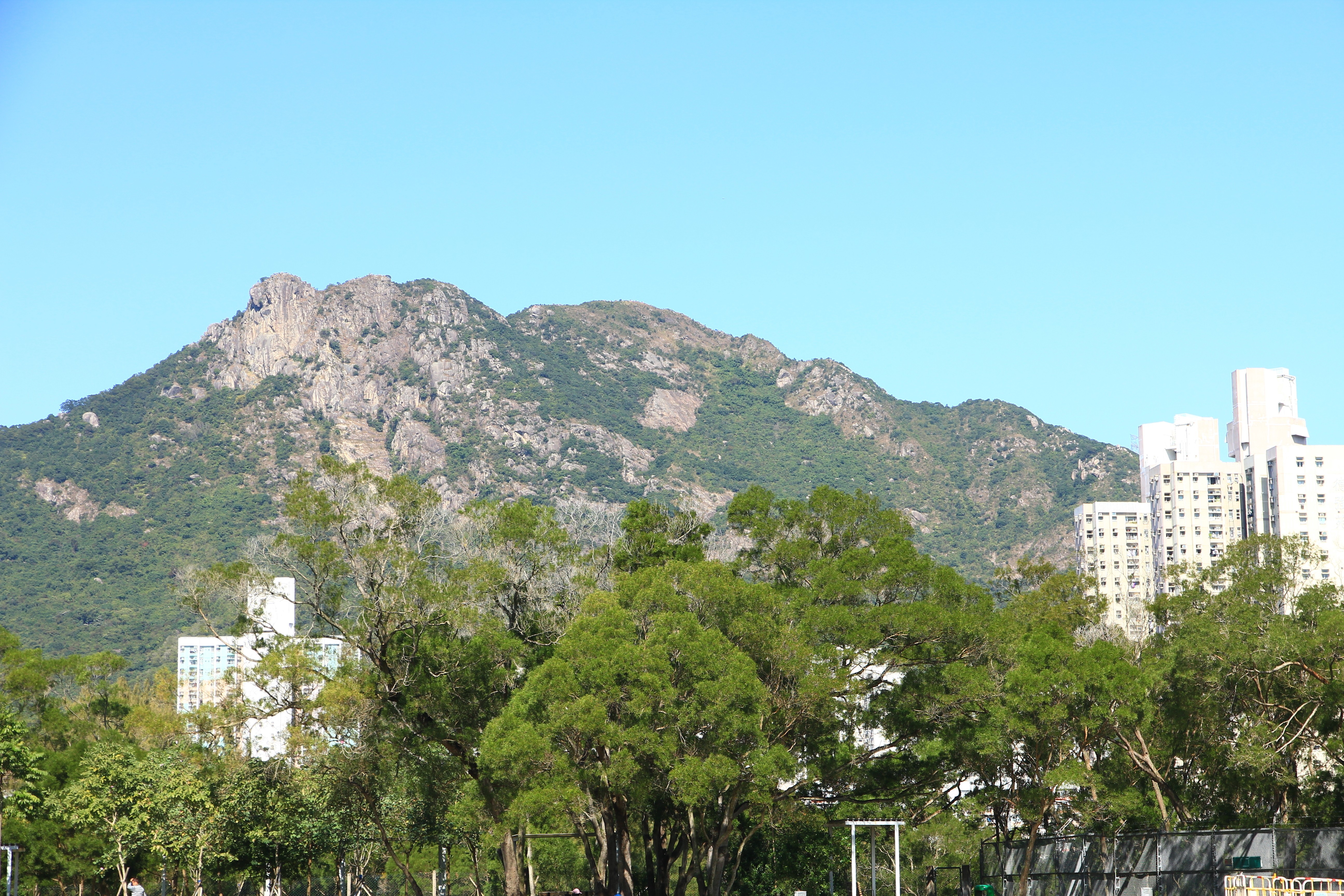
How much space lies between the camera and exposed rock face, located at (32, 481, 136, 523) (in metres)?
173

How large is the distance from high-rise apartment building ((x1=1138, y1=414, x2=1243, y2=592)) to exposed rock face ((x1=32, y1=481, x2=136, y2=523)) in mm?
121616

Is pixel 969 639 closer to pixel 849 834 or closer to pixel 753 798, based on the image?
pixel 753 798

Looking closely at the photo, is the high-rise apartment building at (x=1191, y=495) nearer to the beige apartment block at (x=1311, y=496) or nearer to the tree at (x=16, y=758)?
the beige apartment block at (x=1311, y=496)

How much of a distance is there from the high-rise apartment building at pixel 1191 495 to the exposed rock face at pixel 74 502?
12162cm

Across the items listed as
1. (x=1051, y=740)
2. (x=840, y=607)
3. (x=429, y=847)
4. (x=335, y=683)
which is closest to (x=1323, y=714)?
(x=1051, y=740)

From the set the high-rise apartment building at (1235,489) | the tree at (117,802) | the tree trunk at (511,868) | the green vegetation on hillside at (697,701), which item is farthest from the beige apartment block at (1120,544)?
the tree at (117,802)

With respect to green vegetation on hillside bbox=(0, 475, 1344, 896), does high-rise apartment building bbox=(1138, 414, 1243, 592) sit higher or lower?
higher

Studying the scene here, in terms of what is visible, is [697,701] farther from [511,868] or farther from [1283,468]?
[1283,468]

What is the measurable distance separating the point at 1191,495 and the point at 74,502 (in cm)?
13266

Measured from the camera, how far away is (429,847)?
51875 mm

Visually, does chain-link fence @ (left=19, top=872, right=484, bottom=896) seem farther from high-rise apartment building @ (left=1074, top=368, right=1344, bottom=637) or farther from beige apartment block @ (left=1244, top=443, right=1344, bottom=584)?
beige apartment block @ (left=1244, top=443, right=1344, bottom=584)

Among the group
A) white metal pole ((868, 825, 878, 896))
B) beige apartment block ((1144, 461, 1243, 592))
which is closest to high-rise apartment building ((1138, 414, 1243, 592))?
beige apartment block ((1144, 461, 1243, 592))

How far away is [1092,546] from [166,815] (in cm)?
11877

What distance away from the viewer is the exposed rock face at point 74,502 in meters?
173
